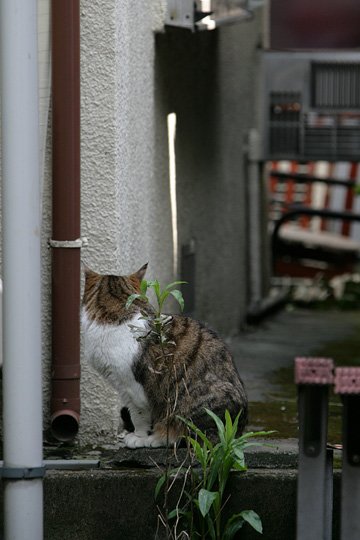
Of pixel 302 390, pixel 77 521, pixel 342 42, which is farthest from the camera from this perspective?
pixel 342 42

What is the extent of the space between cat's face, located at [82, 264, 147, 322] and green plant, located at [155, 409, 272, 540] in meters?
0.56

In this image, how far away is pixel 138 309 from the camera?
14.6 ft

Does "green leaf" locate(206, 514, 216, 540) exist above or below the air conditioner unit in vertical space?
below

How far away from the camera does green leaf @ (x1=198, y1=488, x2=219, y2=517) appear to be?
3951 mm

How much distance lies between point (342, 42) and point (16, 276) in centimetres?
423

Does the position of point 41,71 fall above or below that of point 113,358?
above

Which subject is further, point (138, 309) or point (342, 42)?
point (342, 42)

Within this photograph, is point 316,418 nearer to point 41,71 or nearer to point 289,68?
point 41,71

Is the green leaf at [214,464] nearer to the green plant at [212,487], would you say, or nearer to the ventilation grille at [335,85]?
the green plant at [212,487]

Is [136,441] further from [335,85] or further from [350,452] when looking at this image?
[335,85]

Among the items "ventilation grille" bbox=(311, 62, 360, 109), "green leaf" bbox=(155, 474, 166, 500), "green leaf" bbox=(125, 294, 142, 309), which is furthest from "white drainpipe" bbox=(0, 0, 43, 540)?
"ventilation grille" bbox=(311, 62, 360, 109)

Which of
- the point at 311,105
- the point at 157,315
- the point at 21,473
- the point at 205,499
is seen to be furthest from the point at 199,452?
the point at 311,105

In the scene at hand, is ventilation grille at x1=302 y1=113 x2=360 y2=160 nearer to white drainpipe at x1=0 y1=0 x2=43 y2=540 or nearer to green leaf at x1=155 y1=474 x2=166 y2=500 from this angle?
green leaf at x1=155 y1=474 x2=166 y2=500

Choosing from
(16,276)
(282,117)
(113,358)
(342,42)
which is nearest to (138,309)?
(113,358)
